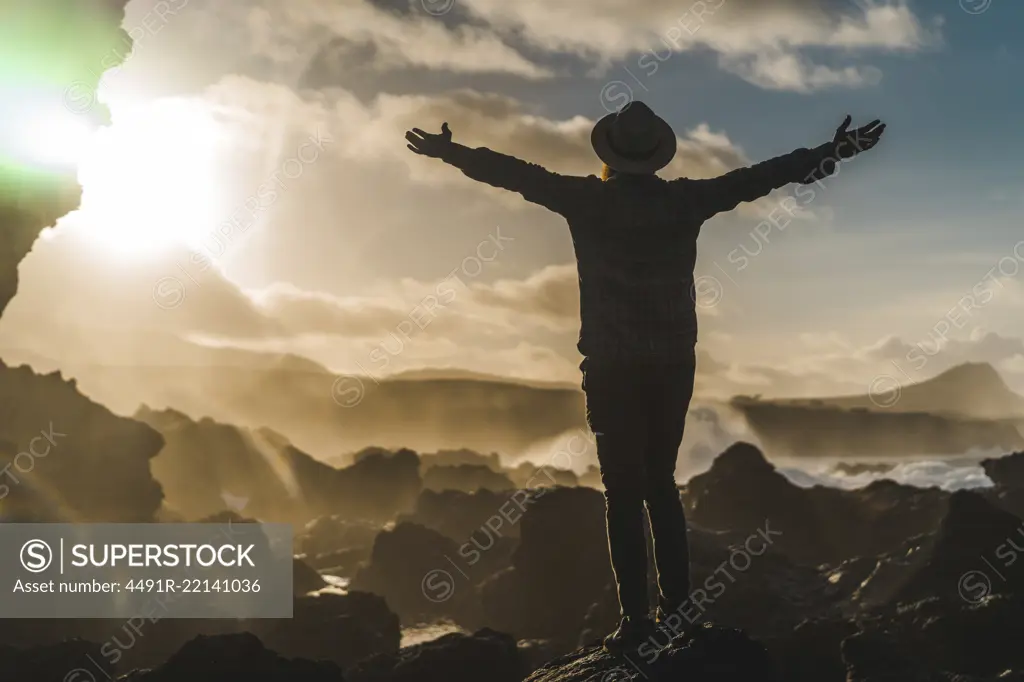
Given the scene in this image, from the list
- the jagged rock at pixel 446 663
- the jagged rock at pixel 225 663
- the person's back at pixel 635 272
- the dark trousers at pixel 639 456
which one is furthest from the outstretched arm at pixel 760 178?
the jagged rock at pixel 446 663

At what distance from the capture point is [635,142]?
696 centimetres

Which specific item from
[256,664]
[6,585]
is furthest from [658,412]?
[6,585]

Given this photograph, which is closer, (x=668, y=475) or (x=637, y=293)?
(x=637, y=293)

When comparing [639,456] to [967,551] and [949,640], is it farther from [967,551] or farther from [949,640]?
[967,551]

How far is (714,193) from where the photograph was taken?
6973 mm

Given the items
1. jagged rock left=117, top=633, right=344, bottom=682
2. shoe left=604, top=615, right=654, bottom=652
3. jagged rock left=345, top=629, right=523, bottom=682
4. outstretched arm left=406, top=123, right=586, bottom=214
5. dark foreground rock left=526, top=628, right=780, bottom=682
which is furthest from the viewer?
jagged rock left=345, top=629, right=523, bottom=682

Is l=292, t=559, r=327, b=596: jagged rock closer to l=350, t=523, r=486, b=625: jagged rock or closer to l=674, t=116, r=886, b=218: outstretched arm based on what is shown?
l=350, t=523, r=486, b=625: jagged rock

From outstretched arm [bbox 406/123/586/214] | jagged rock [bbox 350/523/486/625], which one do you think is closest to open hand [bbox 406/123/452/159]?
outstretched arm [bbox 406/123/586/214]

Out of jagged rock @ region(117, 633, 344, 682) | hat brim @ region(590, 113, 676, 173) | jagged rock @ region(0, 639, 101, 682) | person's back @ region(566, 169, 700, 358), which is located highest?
jagged rock @ region(0, 639, 101, 682)

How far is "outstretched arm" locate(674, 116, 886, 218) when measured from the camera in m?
6.97

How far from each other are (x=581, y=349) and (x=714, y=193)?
164 centimetres

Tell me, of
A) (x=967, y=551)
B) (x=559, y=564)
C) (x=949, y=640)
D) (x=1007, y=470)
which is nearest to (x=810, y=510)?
(x=1007, y=470)

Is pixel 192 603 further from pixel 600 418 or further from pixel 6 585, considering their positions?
pixel 600 418

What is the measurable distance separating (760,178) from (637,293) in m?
1.41
